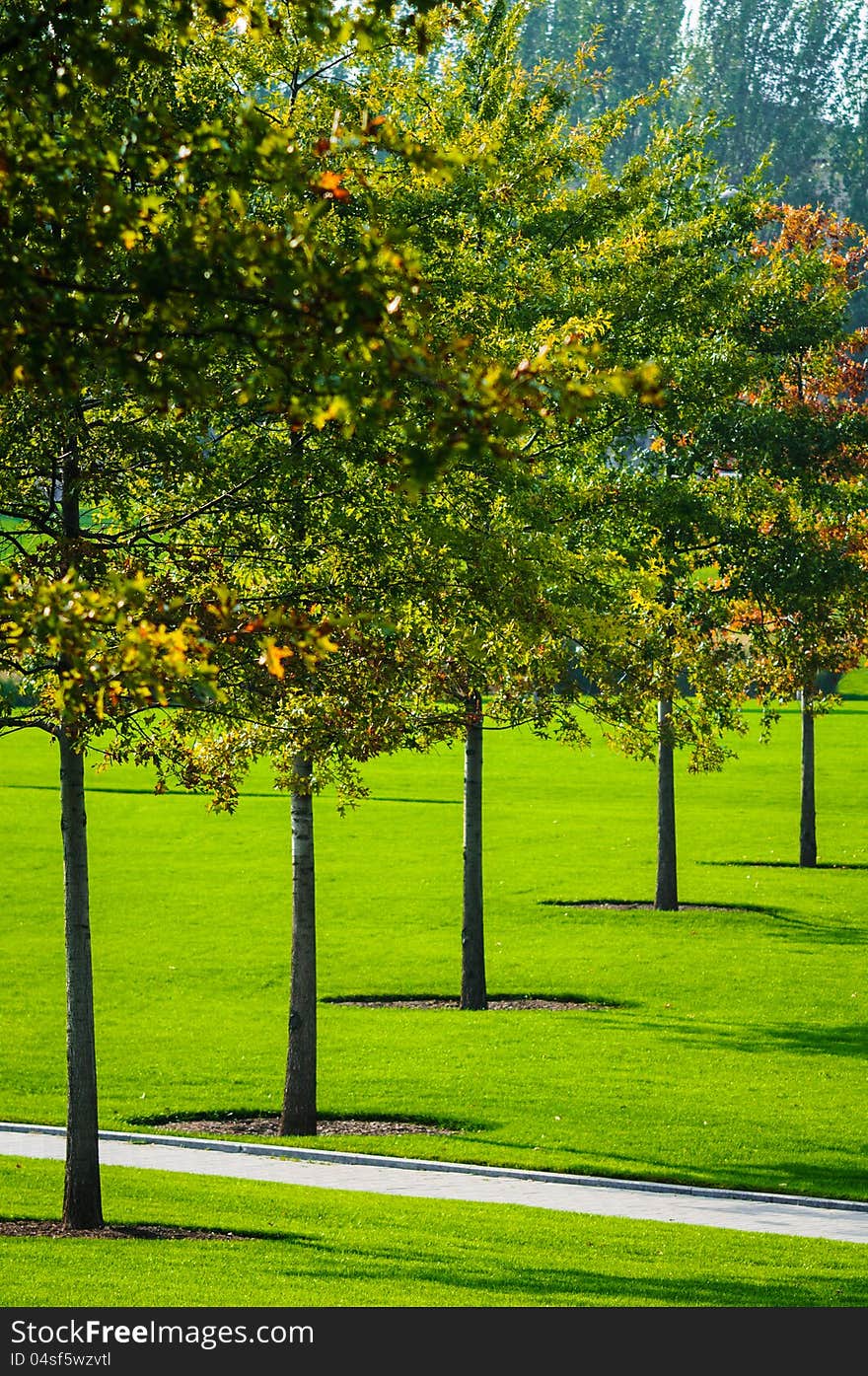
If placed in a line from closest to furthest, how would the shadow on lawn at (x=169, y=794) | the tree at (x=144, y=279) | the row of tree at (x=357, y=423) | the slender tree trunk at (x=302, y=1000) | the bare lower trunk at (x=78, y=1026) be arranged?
1. the tree at (x=144, y=279)
2. the row of tree at (x=357, y=423)
3. the bare lower trunk at (x=78, y=1026)
4. the slender tree trunk at (x=302, y=1000)
5. the shadow on lawn at (x=169, y=794)

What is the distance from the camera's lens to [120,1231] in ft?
42.7

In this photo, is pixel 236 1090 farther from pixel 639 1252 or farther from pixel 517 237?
pixel 517 237

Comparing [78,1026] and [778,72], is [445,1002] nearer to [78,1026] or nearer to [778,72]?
[78,1026]

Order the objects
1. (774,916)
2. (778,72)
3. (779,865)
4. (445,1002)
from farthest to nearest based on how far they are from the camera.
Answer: (778,72)
(779,865)
(774,916)
(445,1002)

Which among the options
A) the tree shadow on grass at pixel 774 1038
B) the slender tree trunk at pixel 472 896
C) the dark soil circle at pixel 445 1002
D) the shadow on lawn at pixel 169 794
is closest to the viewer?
the tree shadow on grass at pixel 774 1038

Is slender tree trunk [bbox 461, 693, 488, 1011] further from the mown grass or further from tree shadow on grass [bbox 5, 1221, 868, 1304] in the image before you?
tree shadow on grass [bbox 5, 1221, 868, 1304]

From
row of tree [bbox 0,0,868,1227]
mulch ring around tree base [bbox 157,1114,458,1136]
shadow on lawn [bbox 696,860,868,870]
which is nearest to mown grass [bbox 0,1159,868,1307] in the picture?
row of tree [bbox 0,0,868,1227]

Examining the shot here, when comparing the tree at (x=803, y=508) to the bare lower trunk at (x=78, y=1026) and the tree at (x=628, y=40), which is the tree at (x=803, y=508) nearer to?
the bare lower trunk at (x=78, y=1026)

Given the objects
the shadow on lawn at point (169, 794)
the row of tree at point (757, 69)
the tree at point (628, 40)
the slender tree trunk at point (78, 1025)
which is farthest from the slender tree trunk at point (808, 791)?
the tree at point (628, 40)

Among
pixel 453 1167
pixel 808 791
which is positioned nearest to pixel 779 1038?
pixel 453 1167

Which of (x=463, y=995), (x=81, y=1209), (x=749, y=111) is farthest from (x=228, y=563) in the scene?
(x=749, y=111)

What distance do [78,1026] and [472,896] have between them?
10970mm

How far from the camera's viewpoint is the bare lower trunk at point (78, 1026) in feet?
43.1

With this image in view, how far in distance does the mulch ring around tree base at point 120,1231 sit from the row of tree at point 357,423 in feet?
0.81
